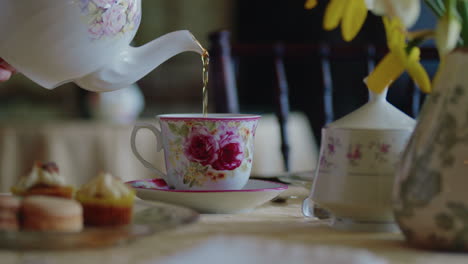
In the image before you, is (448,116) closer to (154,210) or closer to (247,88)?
(154,210)

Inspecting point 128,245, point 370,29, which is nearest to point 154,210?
point 128,245

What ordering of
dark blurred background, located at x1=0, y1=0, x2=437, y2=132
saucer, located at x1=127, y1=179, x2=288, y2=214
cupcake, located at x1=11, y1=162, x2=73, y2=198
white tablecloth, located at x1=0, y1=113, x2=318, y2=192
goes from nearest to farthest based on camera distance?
cupcake, located at x1=11, y1=162, x2=73, y2=198 → saucer, located at x1=127, y1=179, x2=288, y2=214 → white tablecloth, located at x1=0, y1=113, x2=318, y2=192 → dark blurred background, located at x1=0, y1=0, x2=437, y2=132

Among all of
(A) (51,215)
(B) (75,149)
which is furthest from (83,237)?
(B) (75,149)

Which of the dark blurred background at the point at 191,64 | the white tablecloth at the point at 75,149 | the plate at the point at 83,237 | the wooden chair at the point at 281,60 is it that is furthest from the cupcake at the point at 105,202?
the dark blurred background at the point at 191,64

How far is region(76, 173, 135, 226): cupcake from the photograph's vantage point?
508 mm

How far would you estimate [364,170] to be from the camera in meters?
0.58

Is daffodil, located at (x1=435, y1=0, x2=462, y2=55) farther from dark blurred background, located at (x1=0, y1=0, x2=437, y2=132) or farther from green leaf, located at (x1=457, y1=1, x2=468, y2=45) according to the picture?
dark blurred background, located at (x1=0, y1=0, x2=437, y2=132)

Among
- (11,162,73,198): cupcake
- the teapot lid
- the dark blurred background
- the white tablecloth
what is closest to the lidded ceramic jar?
the teapot lid

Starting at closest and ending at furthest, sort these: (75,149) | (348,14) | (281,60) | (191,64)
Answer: (348,14) → (281,60) → (75,149) → (191,64)

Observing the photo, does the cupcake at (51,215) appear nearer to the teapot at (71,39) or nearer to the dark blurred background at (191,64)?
the teapot at (71,39)

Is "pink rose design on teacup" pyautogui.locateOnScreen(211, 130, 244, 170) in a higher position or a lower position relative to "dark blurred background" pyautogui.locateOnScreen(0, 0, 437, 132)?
lower

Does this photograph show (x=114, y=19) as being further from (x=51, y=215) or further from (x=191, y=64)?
(x=191, y=64)

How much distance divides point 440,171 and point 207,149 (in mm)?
271

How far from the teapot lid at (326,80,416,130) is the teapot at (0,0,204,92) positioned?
202 millimetres
